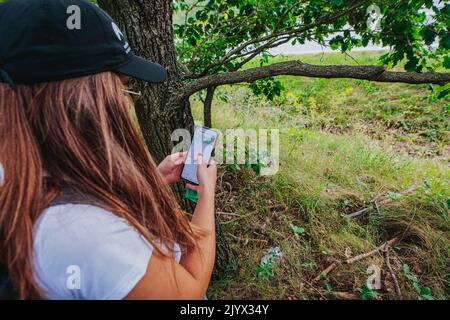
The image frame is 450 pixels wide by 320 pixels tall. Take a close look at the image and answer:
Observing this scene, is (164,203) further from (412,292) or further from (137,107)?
(412,292)

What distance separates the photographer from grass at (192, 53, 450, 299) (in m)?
2.00

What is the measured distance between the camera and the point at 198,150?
1.38 metres

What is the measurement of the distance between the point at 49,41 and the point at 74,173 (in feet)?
1.02

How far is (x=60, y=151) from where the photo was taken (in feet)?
2.40

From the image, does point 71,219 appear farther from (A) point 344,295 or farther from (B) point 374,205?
(B) point 374,205

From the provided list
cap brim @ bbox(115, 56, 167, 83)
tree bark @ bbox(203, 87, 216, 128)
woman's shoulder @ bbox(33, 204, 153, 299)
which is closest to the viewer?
woman's shoulder @ bbox(33, 204, 153, 299)

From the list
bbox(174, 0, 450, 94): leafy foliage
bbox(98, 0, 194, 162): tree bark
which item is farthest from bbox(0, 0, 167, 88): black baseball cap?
bbox(174, 0, 450, 94): leafy foliage

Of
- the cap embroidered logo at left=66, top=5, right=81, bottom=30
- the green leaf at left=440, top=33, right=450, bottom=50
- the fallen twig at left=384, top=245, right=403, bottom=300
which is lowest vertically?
the fallen twig at left=384, top=245, right=403, bottom=300

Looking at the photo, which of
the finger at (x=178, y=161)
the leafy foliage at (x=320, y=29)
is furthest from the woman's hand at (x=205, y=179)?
the leafy foliage at (x=320, y=29)

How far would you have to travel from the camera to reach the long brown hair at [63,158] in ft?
2.15

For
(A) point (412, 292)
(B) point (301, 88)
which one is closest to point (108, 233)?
(A) point (412, 292)

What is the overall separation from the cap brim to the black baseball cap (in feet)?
0.29

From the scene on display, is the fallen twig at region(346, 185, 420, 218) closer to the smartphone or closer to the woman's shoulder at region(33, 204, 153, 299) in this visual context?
the smartphone

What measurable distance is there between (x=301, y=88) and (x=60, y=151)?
18.1 feet
